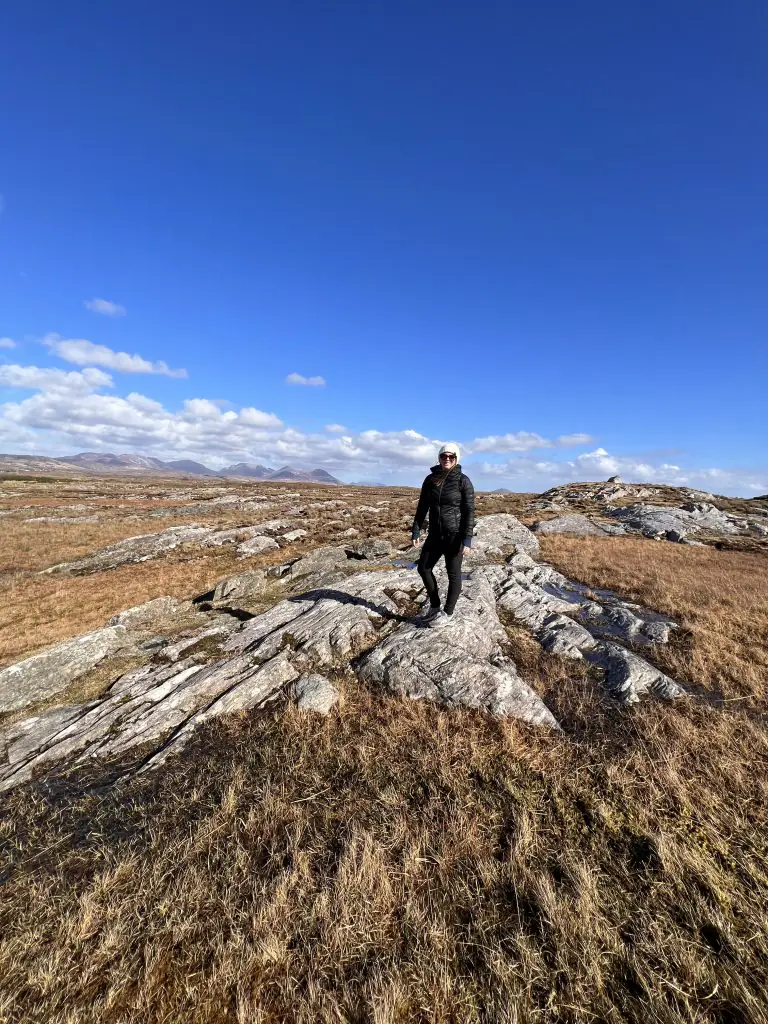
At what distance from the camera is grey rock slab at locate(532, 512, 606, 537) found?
30.1 m

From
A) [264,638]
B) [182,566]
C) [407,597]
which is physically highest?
[407,597]

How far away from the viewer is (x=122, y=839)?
16.0 feet

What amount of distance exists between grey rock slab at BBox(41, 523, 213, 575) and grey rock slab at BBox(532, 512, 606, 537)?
29.2 meters

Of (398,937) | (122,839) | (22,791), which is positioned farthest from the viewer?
(22,791)

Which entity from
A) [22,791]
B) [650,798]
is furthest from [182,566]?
[650,798]

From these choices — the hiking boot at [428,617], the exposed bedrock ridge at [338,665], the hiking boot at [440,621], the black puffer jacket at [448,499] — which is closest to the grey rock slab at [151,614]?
the exposed bedrock ridge at [338,665]

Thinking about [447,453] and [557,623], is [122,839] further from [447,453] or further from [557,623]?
[557,623]

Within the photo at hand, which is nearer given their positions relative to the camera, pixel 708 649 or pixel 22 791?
pixel 22 791

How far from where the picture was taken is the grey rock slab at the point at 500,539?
2050 centimetres

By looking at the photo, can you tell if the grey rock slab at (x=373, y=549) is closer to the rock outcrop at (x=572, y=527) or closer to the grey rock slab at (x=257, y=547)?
the grey rock slab at (x=257, y=547)

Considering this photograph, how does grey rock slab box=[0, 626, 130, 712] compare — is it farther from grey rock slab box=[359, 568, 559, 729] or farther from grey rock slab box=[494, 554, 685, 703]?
grey rock slab box=[494, 554, 685, 703]

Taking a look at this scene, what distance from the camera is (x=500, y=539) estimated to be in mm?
23297

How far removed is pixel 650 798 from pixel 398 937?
3.67m

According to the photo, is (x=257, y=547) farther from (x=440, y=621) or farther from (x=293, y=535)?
(x=440, y=621)
